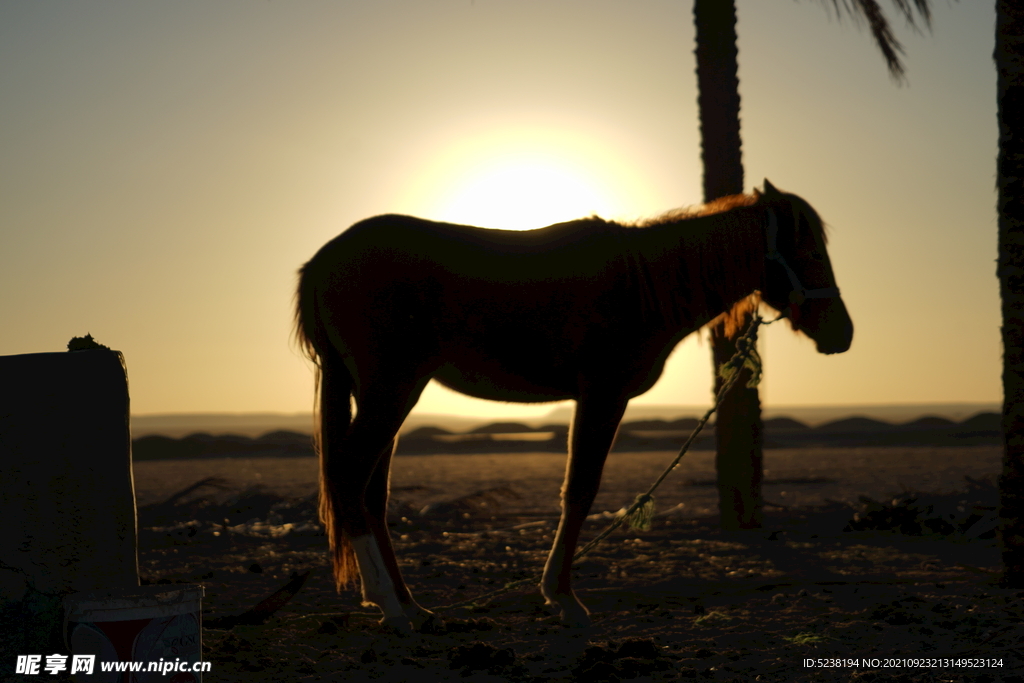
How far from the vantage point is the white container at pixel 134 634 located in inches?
113

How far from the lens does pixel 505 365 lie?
15.9ft

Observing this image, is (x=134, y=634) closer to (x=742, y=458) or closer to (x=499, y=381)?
(x=499, y=381)

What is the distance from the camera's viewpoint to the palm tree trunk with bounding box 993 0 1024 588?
5.37 meters

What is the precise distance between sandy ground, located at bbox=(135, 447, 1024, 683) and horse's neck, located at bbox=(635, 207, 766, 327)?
1872mm

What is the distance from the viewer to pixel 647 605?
201 inches

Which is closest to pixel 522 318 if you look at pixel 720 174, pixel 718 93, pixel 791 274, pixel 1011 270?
pixel 791 274

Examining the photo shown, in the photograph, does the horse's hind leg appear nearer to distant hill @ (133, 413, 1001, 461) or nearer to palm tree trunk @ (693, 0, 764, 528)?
palm tree trunk @ (693, 0, 764, 528)

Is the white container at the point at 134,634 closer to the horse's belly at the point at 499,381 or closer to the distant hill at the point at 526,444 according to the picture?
the horse's belly at the point at 499,381

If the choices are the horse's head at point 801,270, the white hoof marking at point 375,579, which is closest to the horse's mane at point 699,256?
the horse's head at point 801,270

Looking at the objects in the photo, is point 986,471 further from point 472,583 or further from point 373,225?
point 373,225

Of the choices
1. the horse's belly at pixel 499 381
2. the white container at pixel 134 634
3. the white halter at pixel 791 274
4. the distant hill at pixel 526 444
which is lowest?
the distant hill at pixel 526 444

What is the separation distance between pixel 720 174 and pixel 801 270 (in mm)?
3135

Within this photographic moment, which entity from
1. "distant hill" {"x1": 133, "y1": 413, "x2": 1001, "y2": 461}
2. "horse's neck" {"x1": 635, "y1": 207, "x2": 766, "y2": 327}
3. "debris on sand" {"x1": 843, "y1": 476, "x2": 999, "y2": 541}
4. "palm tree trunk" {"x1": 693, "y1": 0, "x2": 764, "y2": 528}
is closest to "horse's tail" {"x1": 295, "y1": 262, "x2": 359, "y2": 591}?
"horse's neck" {"x1": 635, "y1": 207, "x2": 766, "y2": 327}

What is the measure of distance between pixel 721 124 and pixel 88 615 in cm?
699
